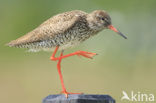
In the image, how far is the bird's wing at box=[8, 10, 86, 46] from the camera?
511 centimetres

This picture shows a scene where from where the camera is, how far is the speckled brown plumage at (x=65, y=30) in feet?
16.7

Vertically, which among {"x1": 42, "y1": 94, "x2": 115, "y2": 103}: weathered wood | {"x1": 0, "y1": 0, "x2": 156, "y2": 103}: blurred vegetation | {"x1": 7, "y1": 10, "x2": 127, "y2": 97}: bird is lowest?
{"x1": 42, "y1": 94, "x2": 115, "y2": 103}: weathered wood

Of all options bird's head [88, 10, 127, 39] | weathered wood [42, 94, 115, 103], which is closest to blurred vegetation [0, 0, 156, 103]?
bird's head [88, 10, 127, 39]

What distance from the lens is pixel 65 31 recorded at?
508cm

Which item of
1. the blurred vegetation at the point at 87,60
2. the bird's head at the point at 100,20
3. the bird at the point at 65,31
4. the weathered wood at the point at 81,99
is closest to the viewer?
the weathered wood at the point at 81,99

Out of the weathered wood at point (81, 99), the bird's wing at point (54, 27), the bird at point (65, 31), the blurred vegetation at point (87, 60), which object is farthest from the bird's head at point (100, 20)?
the blurred vegetation at point (87, 60)

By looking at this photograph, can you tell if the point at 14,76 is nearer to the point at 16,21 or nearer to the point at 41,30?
the point at 16,21

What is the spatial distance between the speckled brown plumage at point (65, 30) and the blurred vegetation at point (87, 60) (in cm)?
329

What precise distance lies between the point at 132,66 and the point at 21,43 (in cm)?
540

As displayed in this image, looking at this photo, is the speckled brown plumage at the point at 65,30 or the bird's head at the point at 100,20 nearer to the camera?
the speckled brown plumage at the point at 65,30

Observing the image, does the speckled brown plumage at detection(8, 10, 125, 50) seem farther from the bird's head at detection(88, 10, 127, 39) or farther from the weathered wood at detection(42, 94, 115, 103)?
the weathered wood at detection(42, 94, 115, 103)

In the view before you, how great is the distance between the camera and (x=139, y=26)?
1155cm

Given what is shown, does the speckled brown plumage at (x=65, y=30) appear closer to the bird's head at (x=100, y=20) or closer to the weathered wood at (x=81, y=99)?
the bird's head at (x=100, y=20)

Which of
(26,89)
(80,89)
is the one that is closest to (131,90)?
(80,89)
